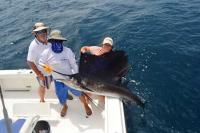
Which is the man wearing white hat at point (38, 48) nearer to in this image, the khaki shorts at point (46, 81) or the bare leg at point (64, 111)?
the khaki shorts at point (46, 81)

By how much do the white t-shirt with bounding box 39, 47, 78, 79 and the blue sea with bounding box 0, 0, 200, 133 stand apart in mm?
1291

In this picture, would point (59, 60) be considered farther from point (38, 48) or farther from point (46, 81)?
point (46, 81)

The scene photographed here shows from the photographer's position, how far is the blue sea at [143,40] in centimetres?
477

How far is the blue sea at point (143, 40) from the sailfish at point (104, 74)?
2.50ft

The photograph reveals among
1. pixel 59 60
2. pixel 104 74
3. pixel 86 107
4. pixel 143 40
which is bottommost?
pixel 86 107

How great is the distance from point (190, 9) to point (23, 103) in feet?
20.6

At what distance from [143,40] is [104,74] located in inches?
137

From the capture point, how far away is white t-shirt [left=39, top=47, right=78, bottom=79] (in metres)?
4.03

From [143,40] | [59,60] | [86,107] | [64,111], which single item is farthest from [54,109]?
[143,40]

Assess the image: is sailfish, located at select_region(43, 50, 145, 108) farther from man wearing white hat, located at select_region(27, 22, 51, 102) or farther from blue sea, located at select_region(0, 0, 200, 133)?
blue sea, located at select_region(0, 0, 200, 133)

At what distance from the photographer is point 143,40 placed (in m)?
7.36

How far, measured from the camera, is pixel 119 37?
7734mm

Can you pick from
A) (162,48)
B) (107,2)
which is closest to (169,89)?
(162,48)

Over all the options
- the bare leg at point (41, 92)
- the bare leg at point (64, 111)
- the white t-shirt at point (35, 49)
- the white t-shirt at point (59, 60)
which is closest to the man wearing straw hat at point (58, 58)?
the white t-shirt at point (59, 60)
